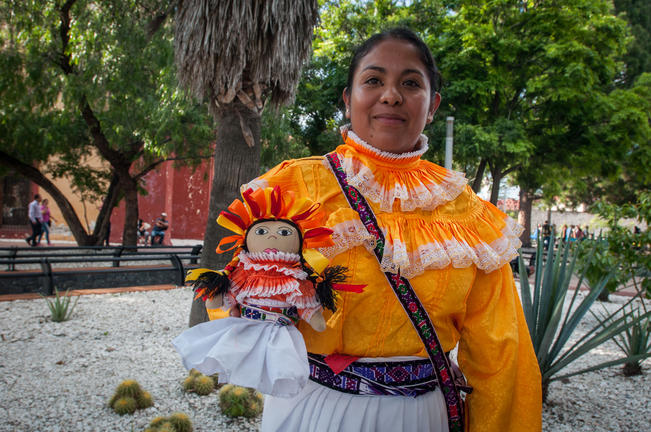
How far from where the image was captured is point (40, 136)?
1111 centimetres

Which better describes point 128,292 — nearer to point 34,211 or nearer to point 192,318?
point 192,318

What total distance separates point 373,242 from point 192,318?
12.8 feet

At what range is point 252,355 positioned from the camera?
3.56 ft

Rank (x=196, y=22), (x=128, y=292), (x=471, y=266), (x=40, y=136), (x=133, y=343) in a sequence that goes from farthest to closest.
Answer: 1. (x=40, y=136)
2. (x=128, y=292)
3. (x=133, y=343)
4. (x=196, y=22)
5. (x=471, y=266)

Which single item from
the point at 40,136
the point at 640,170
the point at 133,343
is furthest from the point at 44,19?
the point at 640,170

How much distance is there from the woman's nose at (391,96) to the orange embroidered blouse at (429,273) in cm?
17

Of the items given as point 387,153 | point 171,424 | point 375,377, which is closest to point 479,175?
point 171,424

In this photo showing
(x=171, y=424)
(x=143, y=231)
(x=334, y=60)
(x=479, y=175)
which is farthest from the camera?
(x=143, y=231)

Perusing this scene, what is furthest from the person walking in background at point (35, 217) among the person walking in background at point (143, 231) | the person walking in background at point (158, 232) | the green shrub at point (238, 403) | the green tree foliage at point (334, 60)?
the green shrub at point (238, 403)

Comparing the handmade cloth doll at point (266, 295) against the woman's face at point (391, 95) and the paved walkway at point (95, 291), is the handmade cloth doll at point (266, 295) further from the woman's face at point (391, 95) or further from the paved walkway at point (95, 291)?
the paved walkway at point (95, 291)

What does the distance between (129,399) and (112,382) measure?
2.26 feet

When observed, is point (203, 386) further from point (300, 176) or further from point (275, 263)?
point (275, 263)

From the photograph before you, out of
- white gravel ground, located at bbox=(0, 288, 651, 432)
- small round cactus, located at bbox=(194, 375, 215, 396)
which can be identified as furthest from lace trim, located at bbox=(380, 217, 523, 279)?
small round cactus, located at bbox=(194, 375, 215, 396)

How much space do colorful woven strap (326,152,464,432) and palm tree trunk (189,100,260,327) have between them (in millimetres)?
3201
